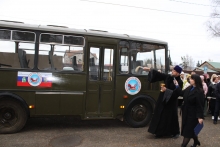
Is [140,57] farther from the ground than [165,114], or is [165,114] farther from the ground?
[140,57]

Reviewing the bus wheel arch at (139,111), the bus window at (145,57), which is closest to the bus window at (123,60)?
the bus window at (145,57)

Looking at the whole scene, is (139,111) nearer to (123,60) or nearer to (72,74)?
(123,60)

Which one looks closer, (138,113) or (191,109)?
(191,109)

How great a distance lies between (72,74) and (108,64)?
118 cm

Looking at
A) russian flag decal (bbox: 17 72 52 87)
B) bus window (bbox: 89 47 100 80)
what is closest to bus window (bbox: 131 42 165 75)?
bus window (bbox: 89 47 100 80)

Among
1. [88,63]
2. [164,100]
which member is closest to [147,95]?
[164,100]

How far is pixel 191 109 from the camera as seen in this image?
15.8 feet

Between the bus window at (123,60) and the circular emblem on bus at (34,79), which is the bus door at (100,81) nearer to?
the bus window at (123,60)

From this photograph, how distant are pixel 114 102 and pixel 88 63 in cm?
147

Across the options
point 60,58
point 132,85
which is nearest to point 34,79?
point 60,58

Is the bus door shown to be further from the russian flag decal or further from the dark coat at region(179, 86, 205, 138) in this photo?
the dark coat at region(179, 86, 205, 138)

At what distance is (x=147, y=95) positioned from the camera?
6.95 m

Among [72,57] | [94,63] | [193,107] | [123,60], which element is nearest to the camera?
[193,107]

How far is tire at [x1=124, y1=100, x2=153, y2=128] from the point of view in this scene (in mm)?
6781
